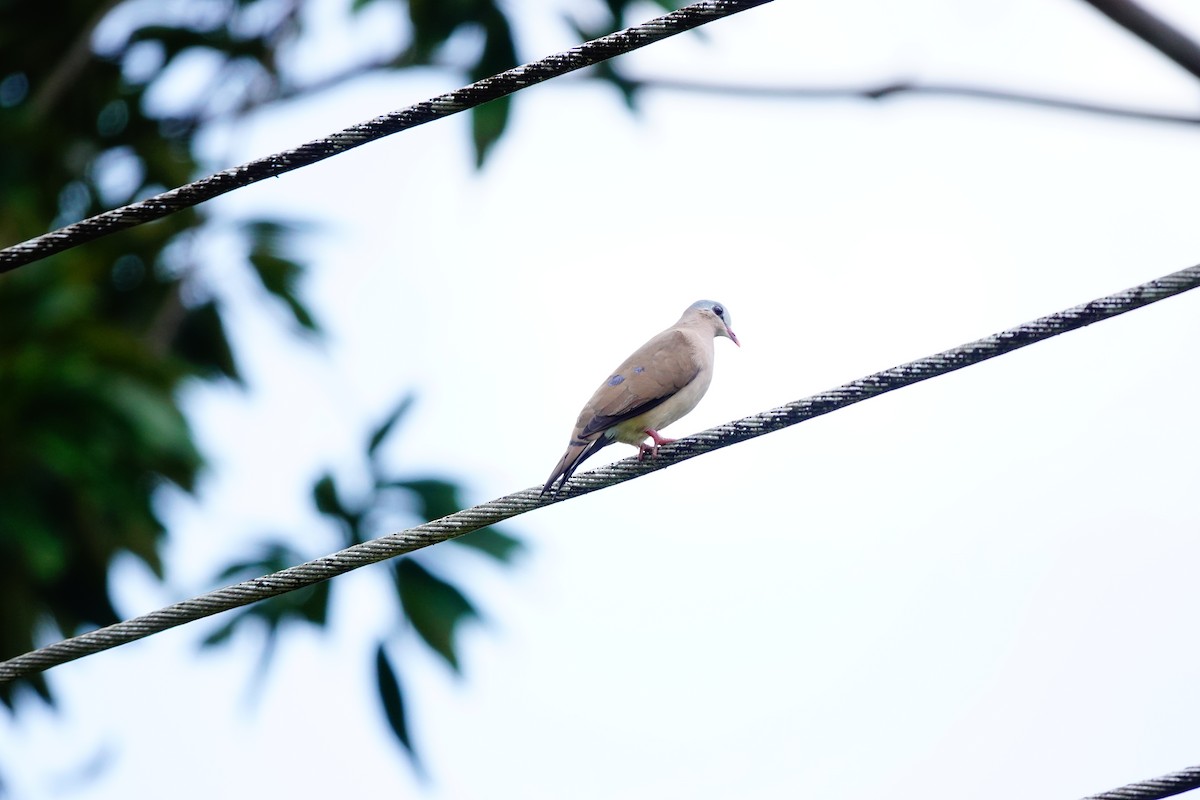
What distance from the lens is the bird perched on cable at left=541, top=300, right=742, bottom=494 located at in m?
5.66

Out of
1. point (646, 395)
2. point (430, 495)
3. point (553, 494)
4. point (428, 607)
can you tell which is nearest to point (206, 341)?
point (430, 495)

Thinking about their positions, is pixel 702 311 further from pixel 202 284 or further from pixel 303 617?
pixel 202 284

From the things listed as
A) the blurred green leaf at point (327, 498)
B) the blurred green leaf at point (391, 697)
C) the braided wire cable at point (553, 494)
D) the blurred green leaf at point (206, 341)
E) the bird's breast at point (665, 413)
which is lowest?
the braided wire cable at point (553, 494)

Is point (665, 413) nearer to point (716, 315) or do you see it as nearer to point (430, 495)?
point (716, 315)

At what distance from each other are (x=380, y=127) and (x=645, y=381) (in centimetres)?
215

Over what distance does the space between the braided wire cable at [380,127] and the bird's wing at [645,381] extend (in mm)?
1820

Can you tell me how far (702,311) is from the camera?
728 centimetres

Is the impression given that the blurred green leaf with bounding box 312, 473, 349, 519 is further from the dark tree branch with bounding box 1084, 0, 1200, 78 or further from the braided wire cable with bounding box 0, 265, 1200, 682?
the braided wire cable with bounding box 0, 265, 1200, 682

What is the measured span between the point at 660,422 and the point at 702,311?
1.34m

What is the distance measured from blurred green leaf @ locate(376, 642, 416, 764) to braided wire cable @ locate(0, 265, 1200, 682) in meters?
8.92

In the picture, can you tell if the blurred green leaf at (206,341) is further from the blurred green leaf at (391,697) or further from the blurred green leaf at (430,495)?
the blurred green leaf at (391,697)

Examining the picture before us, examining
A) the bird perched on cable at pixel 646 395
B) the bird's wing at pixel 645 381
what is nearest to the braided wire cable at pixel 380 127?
the bird perched on cable at pixel 646 395

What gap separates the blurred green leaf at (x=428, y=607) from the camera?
509 inches

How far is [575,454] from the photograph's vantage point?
549cm
